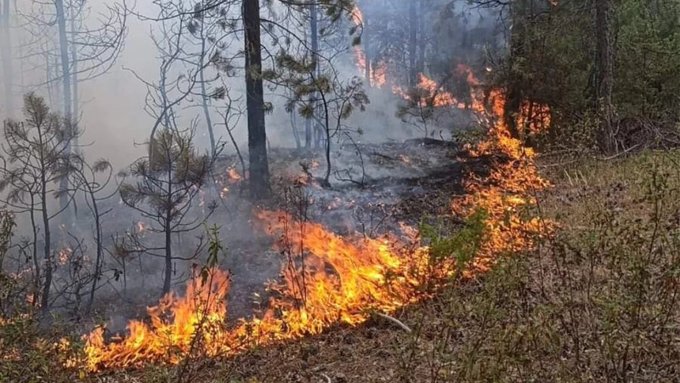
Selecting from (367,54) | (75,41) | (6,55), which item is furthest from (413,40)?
(6,55)

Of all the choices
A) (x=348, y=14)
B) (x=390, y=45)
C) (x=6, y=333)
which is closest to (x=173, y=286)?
(x=6, y=333)

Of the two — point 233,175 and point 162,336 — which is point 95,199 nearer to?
point 233,175

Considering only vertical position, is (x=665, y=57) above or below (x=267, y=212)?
above

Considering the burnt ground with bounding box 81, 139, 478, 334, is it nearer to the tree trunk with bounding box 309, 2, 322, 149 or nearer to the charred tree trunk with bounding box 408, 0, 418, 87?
the tree trunk with bounding box 309, 2, 322, 149

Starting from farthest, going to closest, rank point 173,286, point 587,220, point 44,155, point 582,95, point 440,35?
point 440,35
point 582,95
point 173,286
point 44,155
point 587,220

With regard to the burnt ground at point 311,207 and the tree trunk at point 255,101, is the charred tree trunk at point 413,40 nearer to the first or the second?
the burnt ground at point 311,207

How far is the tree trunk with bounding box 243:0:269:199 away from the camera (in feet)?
35.5

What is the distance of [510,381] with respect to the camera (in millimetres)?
3646

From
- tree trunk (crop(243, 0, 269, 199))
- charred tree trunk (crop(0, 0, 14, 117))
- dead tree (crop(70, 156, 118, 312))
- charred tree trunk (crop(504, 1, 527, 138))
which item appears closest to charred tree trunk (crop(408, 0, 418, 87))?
charred tree trunk (crop(504, 1, 527, 138))

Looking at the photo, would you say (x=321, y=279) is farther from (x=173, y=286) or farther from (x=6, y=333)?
(x=6, y=333)

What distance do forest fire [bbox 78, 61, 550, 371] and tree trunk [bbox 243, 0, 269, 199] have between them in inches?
73.2

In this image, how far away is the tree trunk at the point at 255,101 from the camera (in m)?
10.8

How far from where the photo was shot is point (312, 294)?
22.9 feet

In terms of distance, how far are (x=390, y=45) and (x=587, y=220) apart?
26.1 metres
